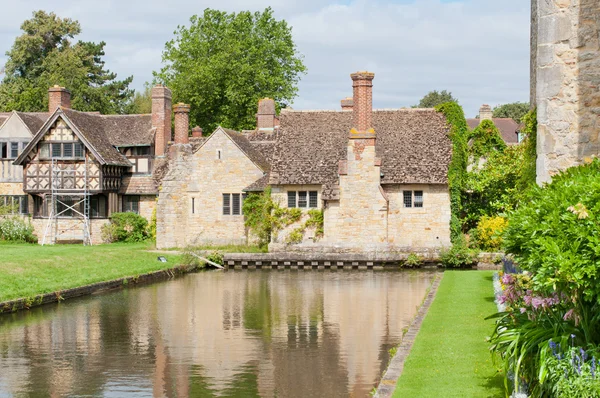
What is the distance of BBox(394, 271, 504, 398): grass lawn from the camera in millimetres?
10570

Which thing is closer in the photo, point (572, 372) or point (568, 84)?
point (572, 372)

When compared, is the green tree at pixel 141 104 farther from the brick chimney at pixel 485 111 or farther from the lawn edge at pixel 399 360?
the lawn edge at pixel 399 360

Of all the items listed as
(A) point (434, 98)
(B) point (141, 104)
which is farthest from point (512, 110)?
(B) point (141, 104)

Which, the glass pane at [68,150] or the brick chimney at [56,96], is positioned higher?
the brick chimney at [56,96]

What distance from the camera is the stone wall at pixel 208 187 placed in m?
42.6

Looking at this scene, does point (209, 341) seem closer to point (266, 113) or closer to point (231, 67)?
point (266, 113)

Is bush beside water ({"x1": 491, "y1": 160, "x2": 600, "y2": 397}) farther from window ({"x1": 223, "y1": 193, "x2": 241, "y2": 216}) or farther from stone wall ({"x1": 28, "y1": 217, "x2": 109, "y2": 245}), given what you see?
stone wall ({"x1": 28, "y1": 217, "x2": 109, "y2": 245})

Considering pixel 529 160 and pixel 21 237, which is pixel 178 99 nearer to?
pixel 21 237

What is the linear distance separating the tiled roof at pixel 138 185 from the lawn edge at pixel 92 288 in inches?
433

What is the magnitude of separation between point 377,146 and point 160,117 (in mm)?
13511

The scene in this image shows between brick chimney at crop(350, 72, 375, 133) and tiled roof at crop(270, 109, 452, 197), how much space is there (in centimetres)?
252

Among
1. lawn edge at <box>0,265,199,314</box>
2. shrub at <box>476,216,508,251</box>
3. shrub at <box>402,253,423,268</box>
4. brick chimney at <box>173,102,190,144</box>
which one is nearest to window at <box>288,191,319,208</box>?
brick chimney at <box>173,102,190,144</box>

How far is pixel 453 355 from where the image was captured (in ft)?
41.7

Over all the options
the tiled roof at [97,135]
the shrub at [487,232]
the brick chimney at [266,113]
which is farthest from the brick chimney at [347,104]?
the tiled roof at [97,135]
